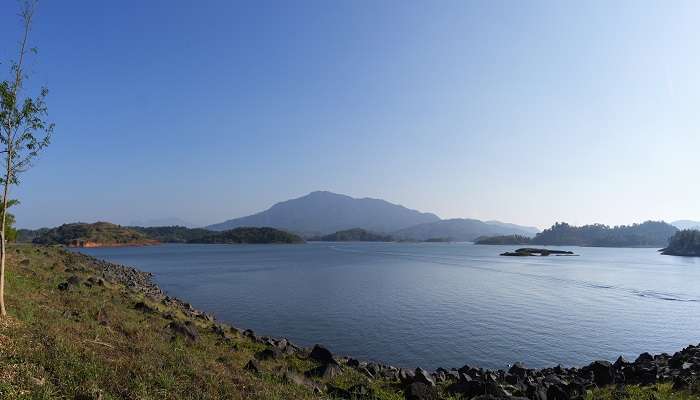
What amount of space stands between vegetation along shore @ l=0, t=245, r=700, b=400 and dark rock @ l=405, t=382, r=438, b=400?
42 mm

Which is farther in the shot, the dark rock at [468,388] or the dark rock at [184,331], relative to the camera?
the dark rock at [184,331]

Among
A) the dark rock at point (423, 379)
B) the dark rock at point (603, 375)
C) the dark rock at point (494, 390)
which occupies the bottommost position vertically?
the dark rock at point (603, 375)

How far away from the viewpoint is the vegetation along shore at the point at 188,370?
10984mm

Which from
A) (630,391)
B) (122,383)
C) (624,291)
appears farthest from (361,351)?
(624,291)

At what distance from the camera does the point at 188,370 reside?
1320 centimetres

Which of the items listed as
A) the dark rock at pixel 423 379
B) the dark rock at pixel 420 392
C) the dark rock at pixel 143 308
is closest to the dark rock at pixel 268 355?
the dark rock at pixel 423 379

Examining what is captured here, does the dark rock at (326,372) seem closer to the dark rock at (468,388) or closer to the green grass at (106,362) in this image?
the green grass at (106,362)

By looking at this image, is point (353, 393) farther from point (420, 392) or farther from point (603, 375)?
point (603, 375)

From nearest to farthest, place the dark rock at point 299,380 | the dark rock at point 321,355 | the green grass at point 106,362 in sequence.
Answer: the green grass at point 106,362 < the dark rock at point 299,380 < the dark rock at point 321,355

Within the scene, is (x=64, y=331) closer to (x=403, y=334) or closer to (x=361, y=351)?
(x=361, y=351)

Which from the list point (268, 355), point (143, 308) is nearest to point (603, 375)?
point (268, 355)

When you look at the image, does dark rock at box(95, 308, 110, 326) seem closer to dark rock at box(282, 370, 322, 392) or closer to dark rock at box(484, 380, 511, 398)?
dark rock at box(282, 370, 322, 392)

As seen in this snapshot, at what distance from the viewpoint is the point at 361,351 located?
30.0m

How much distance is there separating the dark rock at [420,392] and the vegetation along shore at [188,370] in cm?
4
